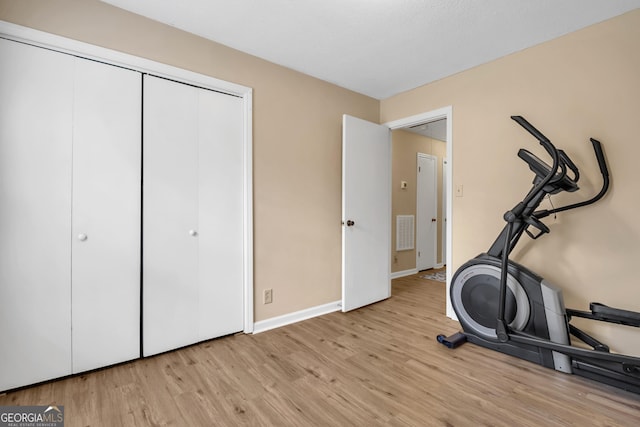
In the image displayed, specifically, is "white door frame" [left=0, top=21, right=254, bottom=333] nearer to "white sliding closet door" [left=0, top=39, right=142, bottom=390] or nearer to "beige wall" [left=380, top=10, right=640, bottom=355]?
"white sliding closet door" [left=0, top=39, right=142, bottom=390]

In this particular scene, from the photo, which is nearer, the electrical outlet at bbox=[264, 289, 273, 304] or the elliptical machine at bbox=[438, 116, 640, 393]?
the elliptical machine at bbox=[438, 116, 640, 393]

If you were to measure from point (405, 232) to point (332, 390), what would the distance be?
128 inches

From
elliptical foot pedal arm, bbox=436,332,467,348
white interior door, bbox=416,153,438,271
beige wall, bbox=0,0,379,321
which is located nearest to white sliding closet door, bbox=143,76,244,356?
beige wall, bbox=0,0,379,321

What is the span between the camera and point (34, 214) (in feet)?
5.65

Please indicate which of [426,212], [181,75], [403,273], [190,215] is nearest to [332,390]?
[190,215]

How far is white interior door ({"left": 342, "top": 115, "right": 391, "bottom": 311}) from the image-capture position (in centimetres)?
300

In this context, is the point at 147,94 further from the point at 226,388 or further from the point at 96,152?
the point at 226,388

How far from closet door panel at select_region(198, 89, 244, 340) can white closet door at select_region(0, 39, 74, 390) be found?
0.82m

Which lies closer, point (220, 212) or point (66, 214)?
point (66, 214)

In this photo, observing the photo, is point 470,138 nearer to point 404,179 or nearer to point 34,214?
point 404,179

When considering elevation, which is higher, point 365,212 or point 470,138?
point 470,138

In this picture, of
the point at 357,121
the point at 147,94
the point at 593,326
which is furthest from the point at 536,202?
the point at 147,94

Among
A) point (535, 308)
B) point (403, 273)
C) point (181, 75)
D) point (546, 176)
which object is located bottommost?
point (403, 273)

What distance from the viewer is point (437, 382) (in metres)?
1.81
